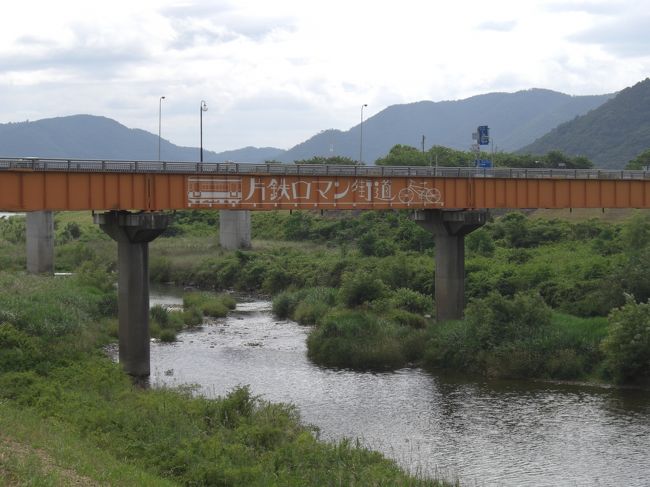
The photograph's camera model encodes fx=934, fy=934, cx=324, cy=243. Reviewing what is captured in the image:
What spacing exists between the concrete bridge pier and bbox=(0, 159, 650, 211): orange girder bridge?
4.18ft

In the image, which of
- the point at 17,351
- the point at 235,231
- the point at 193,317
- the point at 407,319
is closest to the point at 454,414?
the point at 407,319

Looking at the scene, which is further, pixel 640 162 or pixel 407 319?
pixel 640 162

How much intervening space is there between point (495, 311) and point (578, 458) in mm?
18853

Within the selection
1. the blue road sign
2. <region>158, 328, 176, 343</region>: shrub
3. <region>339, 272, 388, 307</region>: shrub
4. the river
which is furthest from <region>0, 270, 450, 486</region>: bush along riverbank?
the blue road sign

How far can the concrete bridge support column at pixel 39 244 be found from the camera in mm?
98875

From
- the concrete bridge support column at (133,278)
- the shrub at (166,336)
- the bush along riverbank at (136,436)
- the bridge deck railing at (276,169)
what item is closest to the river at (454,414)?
the shrub at (166,336)

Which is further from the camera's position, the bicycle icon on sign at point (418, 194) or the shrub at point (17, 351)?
the bicycle icon on sign at point (418, 194)

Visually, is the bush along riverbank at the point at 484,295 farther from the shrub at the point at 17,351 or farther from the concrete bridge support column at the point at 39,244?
the shrub at the point at 17,351

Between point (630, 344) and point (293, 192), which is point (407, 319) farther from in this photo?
point (630, 344)

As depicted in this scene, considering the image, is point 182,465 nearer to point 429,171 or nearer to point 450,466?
point 450,466

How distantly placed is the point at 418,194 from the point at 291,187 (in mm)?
9474

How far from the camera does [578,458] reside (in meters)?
36.9

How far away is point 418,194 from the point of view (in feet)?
198

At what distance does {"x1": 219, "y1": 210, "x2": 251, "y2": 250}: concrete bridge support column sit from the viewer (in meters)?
113
